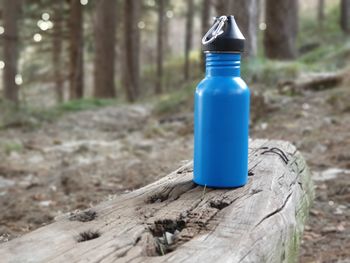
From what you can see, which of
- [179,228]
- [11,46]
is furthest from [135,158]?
[11,46]

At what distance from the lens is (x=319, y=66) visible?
28.6ft

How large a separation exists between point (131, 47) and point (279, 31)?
4356 mm

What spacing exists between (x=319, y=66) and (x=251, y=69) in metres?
1.64

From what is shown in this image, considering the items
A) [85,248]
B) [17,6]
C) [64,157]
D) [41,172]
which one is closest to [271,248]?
[85,248]

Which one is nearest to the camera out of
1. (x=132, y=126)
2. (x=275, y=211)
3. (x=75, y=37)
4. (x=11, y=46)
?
(x=275, y=211)

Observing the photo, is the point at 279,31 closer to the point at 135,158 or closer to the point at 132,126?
the point at 132,126

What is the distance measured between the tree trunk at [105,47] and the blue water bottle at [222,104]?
12.2 meters

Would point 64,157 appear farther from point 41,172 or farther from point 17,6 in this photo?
point 17,6

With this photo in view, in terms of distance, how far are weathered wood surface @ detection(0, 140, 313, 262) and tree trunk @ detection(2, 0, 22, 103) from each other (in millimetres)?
8817

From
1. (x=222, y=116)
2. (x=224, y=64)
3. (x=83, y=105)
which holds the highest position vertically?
(x=224, y=64)

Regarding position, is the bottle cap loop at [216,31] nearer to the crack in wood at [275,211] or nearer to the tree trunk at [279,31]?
the crack in wood at [275,211]

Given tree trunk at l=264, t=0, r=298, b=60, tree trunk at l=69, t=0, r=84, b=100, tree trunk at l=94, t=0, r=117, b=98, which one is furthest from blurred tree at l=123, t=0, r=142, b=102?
tree trunk at l=264, t=0, r=298, b=60

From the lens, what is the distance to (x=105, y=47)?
1371 centimetres

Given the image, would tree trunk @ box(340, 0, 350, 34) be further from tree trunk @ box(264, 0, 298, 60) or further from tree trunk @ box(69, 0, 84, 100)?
tree trunk @ box(69, 0, 84, 100)
